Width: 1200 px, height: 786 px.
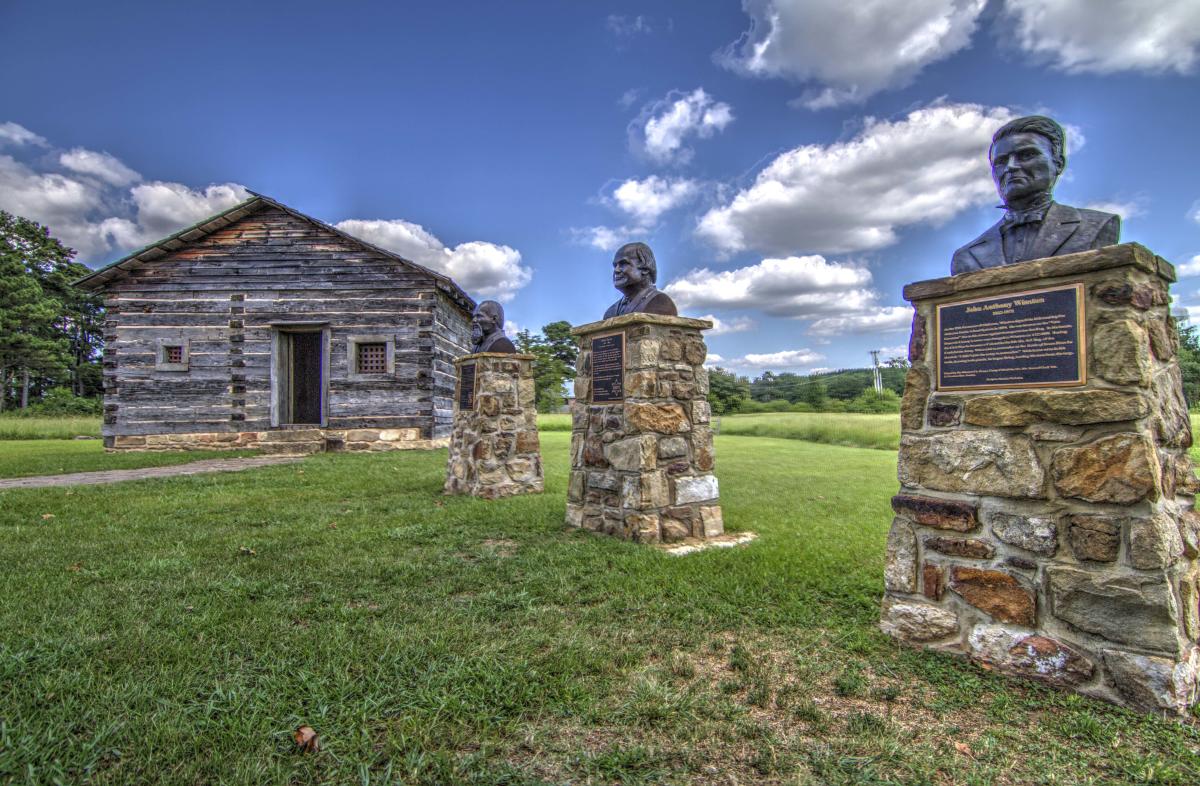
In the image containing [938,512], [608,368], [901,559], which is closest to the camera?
[938,512]

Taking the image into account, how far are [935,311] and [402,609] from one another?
3.48 meters

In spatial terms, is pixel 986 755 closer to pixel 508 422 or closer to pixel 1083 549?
pixel 1083 549

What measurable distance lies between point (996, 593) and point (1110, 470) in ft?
2.43

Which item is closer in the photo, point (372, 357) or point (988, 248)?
point (988, 248)

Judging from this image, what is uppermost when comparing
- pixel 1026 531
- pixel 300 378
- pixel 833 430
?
pixel 300 378

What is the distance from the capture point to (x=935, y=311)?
2.94 meters

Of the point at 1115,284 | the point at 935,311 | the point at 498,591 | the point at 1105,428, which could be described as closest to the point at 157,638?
the point at 498,591

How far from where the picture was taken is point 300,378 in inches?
636

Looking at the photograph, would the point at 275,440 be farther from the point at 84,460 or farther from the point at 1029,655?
the point at 1029,655

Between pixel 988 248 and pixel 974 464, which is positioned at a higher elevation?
pixel 988 248

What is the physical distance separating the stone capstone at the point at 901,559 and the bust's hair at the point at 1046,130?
2.06 meters

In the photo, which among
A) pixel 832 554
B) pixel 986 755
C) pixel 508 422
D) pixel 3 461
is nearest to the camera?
pixel 986 755

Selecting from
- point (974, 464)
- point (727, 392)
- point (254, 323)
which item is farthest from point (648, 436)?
point (727, 392)

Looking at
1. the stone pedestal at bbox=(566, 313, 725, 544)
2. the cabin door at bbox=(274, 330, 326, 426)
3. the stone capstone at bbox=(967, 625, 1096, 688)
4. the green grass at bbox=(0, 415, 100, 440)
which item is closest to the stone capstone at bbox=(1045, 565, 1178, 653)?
the stone capstone at bbox=(967, 625, 1096, 688)
